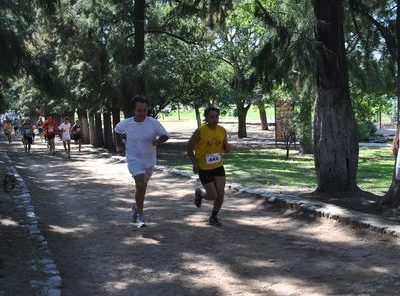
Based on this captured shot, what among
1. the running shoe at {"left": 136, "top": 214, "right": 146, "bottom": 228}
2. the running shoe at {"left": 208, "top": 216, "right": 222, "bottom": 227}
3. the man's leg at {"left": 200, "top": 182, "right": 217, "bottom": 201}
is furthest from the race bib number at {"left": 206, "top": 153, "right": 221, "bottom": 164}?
the running shoe at {"left": 136, "top": 214, "right": 146, "bottom": 228}

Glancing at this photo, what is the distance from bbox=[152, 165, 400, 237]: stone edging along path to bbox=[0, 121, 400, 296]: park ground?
104mm

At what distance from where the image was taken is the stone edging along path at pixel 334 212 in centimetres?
681

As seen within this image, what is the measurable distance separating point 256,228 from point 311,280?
7.98 ft

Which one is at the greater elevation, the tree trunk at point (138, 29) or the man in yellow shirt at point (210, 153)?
the tree trunk at point (138, 29)

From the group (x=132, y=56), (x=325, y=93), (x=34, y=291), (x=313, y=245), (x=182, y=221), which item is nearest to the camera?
(x=34, y=291)

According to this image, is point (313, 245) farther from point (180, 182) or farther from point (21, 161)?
point (21, 161)

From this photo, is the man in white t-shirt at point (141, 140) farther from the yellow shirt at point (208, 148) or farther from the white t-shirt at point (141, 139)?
the yellow shirt at point (208, 148)

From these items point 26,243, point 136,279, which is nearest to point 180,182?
point 26,243

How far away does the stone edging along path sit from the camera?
681 centimetres

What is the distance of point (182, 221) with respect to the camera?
8.26 metres

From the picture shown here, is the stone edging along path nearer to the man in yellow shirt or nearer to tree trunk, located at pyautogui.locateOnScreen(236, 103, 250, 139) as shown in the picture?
the man in yellow shirt

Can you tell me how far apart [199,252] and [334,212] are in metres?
2.20

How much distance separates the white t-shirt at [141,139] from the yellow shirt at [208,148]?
1.68 feet

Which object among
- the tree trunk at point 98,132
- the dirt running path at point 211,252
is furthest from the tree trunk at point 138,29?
the dirt running path at point 211,252
